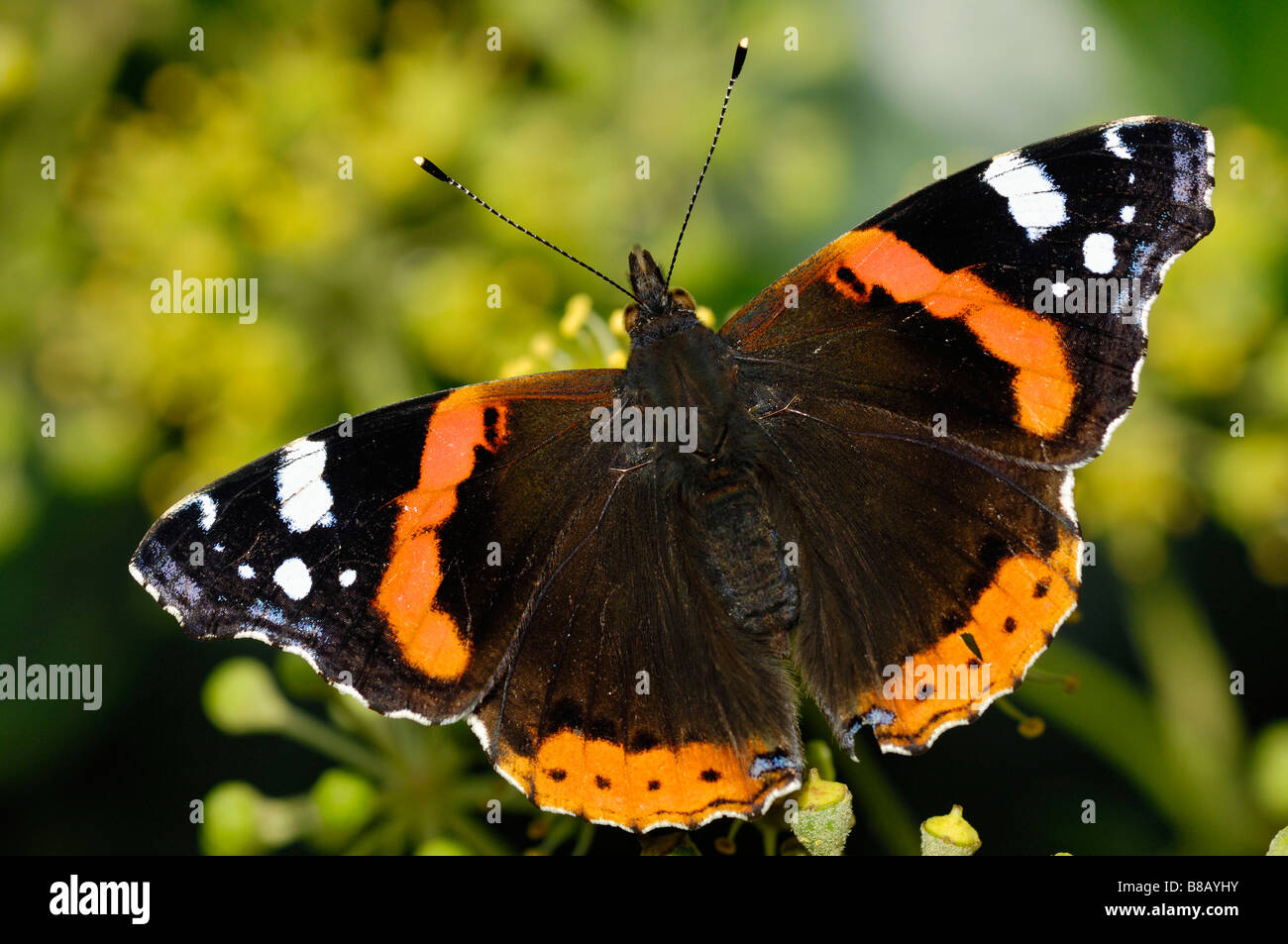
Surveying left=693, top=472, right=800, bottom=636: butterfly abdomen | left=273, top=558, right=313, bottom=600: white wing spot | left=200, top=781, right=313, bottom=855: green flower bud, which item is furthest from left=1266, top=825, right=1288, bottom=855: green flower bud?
left=200, top=781, right=313, bottom=855: green flower bud

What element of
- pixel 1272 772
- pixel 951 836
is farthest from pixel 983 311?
pixel 1272 772

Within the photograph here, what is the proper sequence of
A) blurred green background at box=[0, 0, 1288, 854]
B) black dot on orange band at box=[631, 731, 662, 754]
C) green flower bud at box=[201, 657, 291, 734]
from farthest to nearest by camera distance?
1. blurred green background at box=[0, 0, 1288, 854]
2. green flower bud at box=[201, 657, 291, 734]
3. black dot on orange band at box=[631, 731, 662, 754]

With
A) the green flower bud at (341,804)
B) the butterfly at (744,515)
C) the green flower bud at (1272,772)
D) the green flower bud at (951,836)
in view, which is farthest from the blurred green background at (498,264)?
the green flower bud at (951,836)

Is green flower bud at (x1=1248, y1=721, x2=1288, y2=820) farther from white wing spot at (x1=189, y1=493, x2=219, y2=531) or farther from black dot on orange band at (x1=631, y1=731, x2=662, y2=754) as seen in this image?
white wing spot at (x1=189, y1=493, x2=219, y2=531)

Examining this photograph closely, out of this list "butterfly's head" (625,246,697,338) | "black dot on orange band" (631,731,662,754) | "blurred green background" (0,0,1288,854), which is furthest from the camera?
"blurred green background" (0,0,1288,854)

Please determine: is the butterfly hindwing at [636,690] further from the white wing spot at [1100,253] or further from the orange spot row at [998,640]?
the white wing spot at [1100,253]
